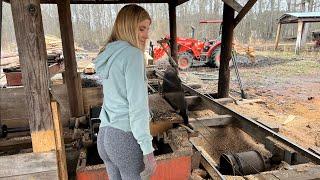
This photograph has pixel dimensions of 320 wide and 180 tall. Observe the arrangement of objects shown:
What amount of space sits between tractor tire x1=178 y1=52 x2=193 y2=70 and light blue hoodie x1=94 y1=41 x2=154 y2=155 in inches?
449

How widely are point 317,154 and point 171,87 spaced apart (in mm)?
2286

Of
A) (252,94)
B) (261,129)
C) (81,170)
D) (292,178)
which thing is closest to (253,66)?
(252,94)

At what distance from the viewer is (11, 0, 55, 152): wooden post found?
6.53 ft

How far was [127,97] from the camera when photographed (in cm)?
178

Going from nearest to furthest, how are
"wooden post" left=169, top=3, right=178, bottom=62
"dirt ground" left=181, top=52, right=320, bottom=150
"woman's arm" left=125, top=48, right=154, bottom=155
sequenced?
"woman's arm" left=125, top=48, right=154, bottom=155, "dirt ground" left=181, top=52, right=320, bottom=150, "wooden post" left=169, top=3, right=178, bottom=62

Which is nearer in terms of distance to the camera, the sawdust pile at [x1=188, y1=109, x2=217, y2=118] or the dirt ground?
the dirt ground

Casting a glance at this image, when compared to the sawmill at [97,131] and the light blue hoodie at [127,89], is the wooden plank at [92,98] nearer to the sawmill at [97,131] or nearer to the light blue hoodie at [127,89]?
the sawmill at [97,131]

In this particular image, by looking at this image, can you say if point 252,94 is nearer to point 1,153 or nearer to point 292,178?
point 292,178

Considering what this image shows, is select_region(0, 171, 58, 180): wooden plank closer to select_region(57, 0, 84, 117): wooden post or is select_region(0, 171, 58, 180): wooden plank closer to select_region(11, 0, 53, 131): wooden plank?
select_region(11, 0, 53, 131): wooden plank

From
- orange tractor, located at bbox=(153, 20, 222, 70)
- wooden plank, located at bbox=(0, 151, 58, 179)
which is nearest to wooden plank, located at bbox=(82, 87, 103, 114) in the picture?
wooden plank, located at bbox=(0, 151, 58, 179)

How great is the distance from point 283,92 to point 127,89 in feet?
24.9

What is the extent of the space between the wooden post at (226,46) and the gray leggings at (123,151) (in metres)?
4.65

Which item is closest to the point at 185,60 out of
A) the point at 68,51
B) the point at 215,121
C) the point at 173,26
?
the point at 173,26

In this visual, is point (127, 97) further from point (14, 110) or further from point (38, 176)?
point (14, 110)
